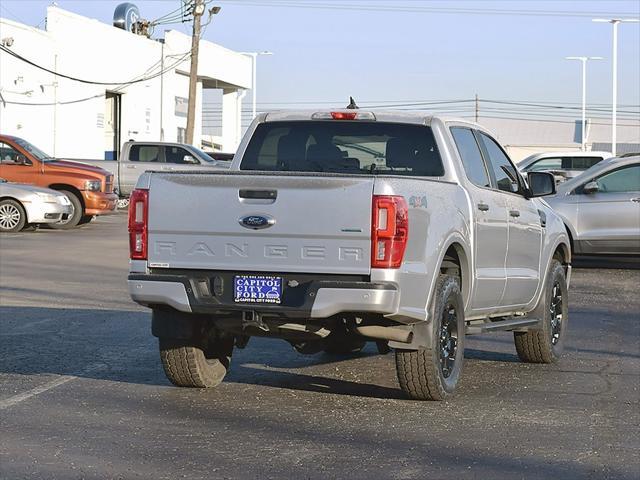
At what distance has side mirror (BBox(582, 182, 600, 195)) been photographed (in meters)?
19.7

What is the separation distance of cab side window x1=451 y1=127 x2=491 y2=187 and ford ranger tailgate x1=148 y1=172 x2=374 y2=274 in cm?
188

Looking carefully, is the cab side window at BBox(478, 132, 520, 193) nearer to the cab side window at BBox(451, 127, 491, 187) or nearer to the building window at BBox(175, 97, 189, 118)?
the cab side window at BBox(451, 127, 491, 187)

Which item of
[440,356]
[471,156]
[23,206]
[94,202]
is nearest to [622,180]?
[471,156]

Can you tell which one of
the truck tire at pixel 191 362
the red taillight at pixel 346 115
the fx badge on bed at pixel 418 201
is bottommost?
the truck tire at pixel 191 362

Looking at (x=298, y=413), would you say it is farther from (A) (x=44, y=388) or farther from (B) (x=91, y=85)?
(B) (x=91, y=85)

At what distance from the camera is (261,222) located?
7.95m

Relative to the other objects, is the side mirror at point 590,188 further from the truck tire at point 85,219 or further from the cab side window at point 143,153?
the cab side window at point 143,153

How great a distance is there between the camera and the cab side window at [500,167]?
10.1m

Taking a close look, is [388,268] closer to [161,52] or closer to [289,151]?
[289,151]

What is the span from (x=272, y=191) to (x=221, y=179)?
0.37 metres

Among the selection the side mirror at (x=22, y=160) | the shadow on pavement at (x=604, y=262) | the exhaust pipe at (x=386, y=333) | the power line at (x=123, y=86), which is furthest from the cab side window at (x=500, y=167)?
the power line at (x=123, y=86)

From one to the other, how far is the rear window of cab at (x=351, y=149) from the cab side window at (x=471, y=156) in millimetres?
298

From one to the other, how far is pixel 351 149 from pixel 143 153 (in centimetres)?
2543

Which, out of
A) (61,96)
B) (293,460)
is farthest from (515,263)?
(61,96)
